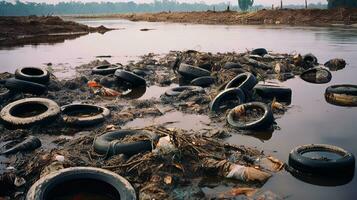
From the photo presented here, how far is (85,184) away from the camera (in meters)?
5.25

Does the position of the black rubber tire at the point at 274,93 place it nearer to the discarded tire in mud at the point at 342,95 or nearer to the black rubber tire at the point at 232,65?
the discarded tire in mud at the point at 342,95

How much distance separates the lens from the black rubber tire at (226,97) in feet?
30.9

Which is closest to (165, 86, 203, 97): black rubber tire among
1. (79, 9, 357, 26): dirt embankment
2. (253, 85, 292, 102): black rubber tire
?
(253, 85, 292, 102): black rubber tire

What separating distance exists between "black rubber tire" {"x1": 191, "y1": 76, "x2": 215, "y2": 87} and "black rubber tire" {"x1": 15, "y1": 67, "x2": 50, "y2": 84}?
509 cm

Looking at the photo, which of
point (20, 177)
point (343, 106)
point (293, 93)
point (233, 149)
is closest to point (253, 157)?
point (233, 149)

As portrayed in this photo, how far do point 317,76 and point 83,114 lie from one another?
29.9ft

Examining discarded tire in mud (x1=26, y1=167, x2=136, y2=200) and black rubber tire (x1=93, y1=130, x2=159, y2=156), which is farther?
black rubber tire (x1=93, y1=130, x2=159, y2=156)

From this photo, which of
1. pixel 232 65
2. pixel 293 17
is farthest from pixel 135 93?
pixel 293 17

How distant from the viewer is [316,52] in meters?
20.6

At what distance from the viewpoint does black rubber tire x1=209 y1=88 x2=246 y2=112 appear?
9414 mm

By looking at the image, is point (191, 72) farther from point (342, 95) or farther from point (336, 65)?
point (336, 65)

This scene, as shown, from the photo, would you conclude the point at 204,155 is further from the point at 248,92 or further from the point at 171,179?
the point at 248,92

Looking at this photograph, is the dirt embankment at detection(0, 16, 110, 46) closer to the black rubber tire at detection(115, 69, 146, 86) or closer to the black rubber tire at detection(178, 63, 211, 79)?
the black rubber tire at detection(115, 69, 146, 86)

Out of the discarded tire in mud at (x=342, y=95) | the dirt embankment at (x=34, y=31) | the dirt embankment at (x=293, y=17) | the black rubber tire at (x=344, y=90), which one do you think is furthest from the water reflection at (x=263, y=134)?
the dirt embankment at (x=293, y=17)
